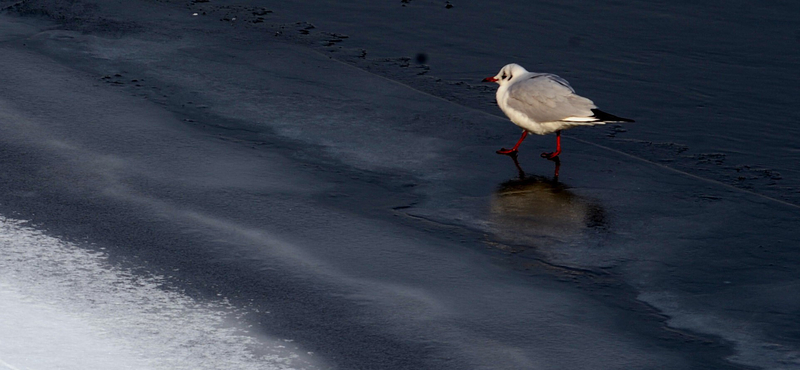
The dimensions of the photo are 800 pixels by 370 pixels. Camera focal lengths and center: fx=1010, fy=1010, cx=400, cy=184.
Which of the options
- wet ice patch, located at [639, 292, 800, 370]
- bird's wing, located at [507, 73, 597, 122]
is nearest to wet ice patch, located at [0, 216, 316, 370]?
wet ice patch, located at [639, 292, 800, 370]

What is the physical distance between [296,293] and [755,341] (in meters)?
2.41

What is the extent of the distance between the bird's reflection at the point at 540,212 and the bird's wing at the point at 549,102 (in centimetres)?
57

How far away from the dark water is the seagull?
0.92ft

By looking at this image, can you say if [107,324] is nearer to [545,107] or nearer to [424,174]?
[424,174]

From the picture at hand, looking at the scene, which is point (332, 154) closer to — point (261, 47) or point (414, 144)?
point (414, 144)

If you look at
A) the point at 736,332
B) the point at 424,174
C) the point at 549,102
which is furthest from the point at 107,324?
the point at 549,102

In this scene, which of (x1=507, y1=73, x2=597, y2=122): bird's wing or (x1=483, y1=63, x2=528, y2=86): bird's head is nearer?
(x1=507, y1=73, x2=597, y2=122): bird's wing

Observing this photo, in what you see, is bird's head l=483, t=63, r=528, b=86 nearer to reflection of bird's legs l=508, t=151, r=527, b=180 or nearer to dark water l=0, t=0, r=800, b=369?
dark water l=0, t=0, r=800, b=369

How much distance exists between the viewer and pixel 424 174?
7.40 meters

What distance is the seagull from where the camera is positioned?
7.76 metres

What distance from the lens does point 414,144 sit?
8000mm

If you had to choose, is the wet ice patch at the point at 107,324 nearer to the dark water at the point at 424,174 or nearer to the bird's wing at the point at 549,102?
the dark water at the point at 424,174

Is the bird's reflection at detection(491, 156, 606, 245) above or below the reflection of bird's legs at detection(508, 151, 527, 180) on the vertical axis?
below

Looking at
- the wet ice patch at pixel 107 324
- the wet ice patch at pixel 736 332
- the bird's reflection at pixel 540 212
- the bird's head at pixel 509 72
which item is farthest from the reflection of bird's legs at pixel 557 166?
the wet ice patch at pixel 107 324
